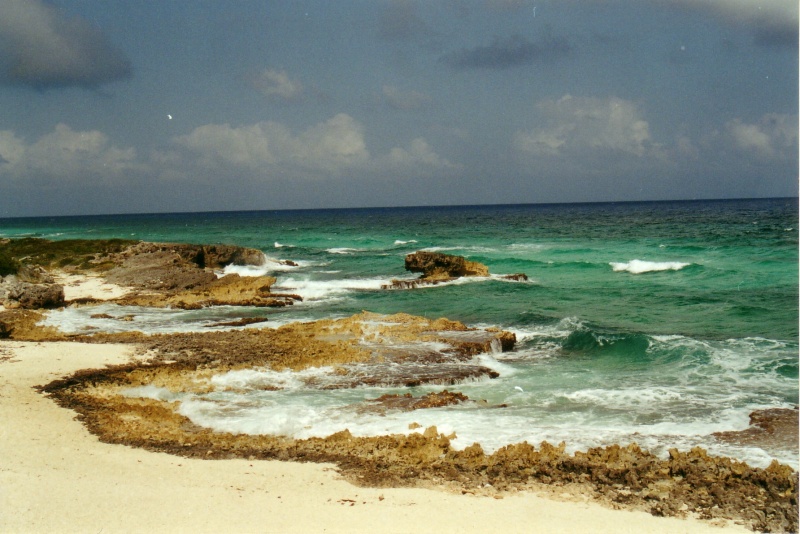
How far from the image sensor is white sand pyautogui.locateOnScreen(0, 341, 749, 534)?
8.05 m

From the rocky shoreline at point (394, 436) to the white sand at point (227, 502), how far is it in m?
0.40

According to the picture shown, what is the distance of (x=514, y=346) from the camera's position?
64.5 feet

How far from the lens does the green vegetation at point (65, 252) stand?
4134 centimetres

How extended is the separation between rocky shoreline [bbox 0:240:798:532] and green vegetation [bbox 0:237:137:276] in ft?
52.9

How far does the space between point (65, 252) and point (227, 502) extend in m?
41.8

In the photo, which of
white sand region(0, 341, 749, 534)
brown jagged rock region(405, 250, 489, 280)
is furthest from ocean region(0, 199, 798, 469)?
white sand region(0, 341, 749, 534)

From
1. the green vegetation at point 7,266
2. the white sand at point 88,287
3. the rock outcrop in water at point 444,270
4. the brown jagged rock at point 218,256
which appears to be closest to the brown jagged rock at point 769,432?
the rock outcrop in water at point 444,270

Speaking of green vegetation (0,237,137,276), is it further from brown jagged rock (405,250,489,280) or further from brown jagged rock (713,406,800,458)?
brown jagged rock (713,406,800,458)

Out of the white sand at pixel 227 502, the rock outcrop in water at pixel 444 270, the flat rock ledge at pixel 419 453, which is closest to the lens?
the white sand at pixel 227 502

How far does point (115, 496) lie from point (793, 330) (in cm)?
2045

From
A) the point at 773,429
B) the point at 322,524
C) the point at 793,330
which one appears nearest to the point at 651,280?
the point at 793,330

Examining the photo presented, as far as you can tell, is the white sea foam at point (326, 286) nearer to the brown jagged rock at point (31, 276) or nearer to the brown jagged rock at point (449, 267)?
the brown jagged rock at point (449, 267)

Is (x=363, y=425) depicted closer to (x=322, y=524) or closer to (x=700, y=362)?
(x=322, y=524)

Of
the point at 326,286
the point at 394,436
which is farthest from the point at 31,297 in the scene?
the point at 394,436
